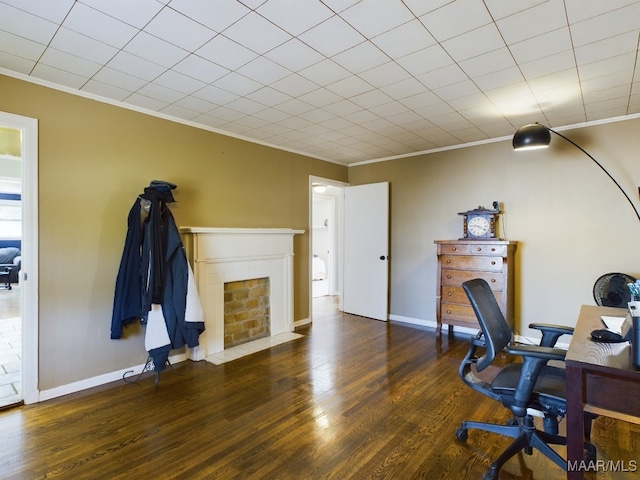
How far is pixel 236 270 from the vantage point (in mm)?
3777

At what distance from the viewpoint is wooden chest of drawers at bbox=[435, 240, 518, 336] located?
367 cm

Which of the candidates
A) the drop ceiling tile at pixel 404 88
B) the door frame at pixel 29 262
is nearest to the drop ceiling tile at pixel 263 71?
the drop ceiling tile at pixel 404 88

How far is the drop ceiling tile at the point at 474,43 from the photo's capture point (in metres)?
1.93

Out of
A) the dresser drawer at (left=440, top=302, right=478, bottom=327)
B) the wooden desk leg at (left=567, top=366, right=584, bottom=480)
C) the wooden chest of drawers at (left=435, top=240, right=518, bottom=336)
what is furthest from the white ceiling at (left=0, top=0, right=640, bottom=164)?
the dresser drawer at (left=440, top=302, right=478, bottom=327)

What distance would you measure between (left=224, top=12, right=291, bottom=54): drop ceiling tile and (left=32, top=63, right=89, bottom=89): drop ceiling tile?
1349 mm

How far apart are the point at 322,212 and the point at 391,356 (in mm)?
5383

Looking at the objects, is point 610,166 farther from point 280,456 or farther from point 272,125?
point 280,456

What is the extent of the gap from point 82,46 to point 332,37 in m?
1.53

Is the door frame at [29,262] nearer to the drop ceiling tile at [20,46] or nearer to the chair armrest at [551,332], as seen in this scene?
the drop ceiling tile at [20,46]

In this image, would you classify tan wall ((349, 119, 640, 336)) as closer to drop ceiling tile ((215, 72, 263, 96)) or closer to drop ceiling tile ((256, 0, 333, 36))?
drop ceiling tile ((215, 72, 263, 96))

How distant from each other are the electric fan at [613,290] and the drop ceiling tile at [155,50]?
154 inches

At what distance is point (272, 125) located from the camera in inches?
139

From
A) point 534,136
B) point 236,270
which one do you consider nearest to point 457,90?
point 534,136

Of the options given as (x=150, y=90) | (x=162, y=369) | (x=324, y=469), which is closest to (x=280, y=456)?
(x=324, y=469)
